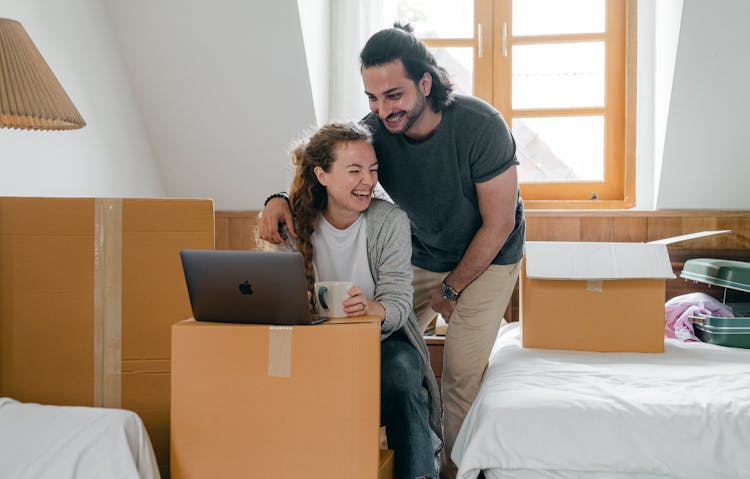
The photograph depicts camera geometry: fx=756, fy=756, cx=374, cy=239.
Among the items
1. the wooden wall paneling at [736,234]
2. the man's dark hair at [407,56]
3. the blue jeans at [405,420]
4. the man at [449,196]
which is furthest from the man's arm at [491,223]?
the wooden wall paneling at [736,234]


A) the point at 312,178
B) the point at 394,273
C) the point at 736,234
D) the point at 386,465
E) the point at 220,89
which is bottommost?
the point at 386,465

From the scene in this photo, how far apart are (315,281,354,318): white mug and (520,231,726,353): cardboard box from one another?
0.85m

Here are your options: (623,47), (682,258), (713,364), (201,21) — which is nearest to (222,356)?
(713,364)

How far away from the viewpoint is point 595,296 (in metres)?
2.27

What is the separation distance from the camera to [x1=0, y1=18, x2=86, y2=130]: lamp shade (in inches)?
63.8

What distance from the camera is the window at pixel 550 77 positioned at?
3.13 meters

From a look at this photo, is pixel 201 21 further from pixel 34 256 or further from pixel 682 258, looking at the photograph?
pixel 682 258

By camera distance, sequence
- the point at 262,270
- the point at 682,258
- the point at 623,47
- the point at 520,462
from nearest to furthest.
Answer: the point at 262,270 < the point at 520,462 < the point at 682,258 < the point at 623,47

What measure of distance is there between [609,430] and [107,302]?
1107 millimetres

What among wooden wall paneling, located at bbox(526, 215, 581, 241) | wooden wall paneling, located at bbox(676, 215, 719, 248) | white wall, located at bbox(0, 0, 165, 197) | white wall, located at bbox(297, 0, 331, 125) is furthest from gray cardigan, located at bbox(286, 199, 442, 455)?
wooden wall paneling, located at bbox(676, 215, 719, 248)

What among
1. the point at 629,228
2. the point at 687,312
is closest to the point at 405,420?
the point at 687,312

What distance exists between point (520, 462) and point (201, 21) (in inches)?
76.4

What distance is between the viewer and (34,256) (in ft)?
5.45

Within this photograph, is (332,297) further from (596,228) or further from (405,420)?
(596,228)
